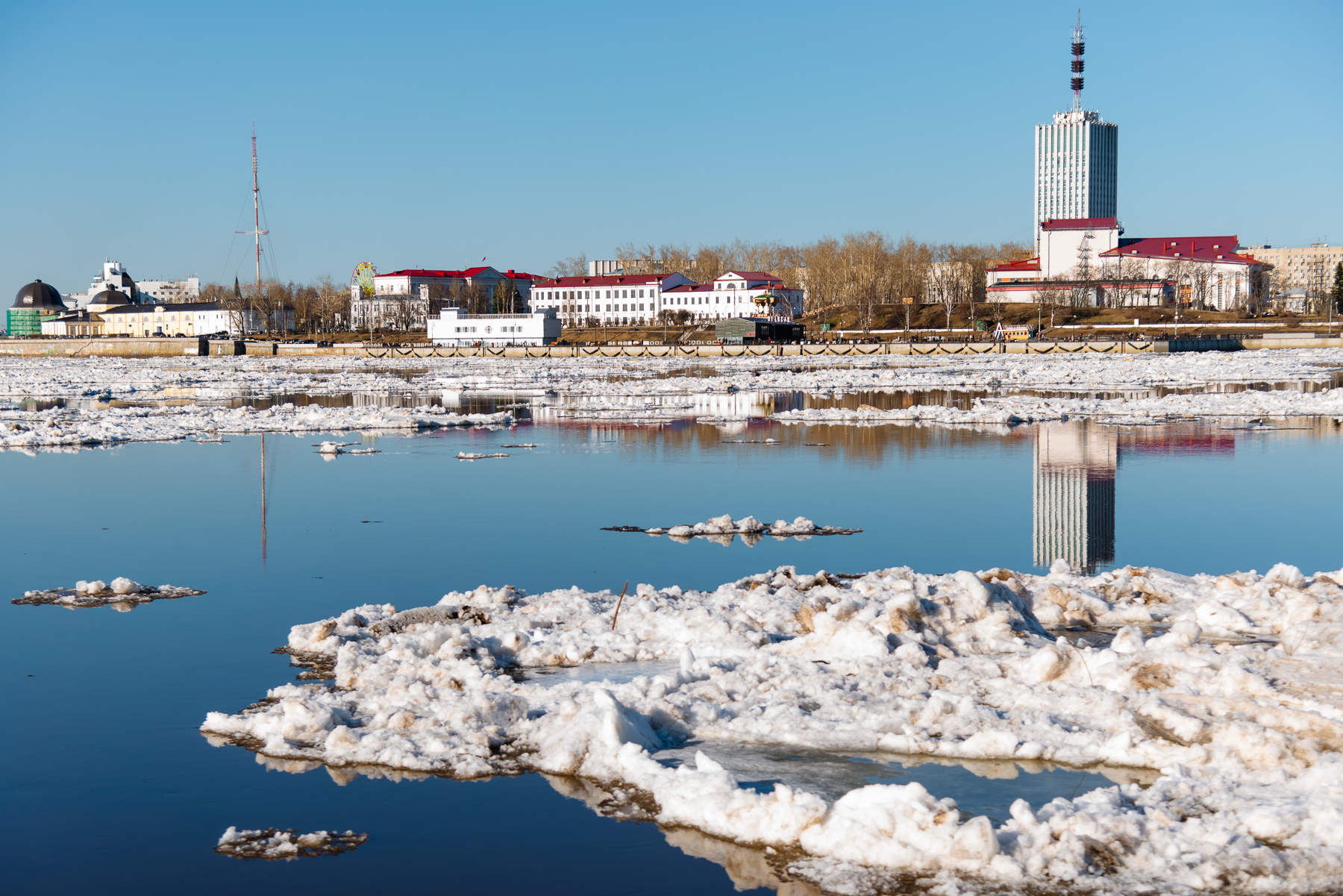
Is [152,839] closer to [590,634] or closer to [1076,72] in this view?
[590,634]

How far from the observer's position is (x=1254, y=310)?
11656cm

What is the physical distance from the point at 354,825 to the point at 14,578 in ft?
23.1

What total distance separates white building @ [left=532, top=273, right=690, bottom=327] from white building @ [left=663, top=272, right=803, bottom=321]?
7.14 feet

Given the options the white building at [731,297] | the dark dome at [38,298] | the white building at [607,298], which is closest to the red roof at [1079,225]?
the white building at [731,297]

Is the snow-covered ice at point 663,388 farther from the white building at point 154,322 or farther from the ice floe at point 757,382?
the white building at point 154,322

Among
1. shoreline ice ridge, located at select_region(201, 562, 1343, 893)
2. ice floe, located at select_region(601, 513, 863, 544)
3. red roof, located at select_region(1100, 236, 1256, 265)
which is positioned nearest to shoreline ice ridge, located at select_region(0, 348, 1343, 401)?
ice floe, located at select_region(601, 513, 863, 544)

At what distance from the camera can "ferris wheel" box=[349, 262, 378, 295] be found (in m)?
163

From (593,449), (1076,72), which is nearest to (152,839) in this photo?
(593,449)

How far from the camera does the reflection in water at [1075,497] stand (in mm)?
11727

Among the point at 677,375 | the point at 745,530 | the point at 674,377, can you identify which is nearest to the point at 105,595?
the point at 745,530

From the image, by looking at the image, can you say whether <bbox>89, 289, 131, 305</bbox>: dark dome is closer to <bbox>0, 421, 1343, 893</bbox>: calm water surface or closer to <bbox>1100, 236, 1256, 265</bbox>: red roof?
<bbox>1100, 236, 1256, 265</bbox>: red roof

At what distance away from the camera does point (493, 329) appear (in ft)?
327

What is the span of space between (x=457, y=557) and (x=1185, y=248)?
129984 millimetres

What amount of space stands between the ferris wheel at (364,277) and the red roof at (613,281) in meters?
26.0
